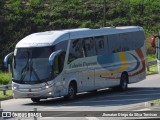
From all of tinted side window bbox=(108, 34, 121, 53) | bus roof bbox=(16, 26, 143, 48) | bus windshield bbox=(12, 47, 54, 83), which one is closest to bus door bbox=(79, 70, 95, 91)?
bus roof bbox=(16, 26, 143, 48)

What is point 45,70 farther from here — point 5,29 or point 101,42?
point 5,29

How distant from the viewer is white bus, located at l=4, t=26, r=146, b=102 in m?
25.7

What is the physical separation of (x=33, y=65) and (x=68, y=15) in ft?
130

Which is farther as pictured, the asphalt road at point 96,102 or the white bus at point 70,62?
the white bus at point 70,62

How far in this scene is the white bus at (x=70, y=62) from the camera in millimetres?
25656

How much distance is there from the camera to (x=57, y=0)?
228ft

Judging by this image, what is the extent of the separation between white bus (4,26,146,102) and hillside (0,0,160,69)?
2786cm

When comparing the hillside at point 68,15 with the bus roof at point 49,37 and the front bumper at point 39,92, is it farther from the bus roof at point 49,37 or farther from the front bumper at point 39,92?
the front bumper at point 39,92

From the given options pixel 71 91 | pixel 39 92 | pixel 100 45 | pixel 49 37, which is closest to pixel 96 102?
pixel 71 91

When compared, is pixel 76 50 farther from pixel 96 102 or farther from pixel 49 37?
pixel 96 102

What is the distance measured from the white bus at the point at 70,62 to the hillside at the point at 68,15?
91.4 ft

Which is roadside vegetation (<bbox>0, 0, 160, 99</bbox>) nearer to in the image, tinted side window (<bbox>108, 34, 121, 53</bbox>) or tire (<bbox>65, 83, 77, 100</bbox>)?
tinted side window (<bbox>108, 34, 121, 53</bbox>)

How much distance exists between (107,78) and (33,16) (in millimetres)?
35445

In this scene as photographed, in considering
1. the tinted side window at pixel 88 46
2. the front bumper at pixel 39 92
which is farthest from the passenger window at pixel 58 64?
the tinted side window at pixel 88 46
